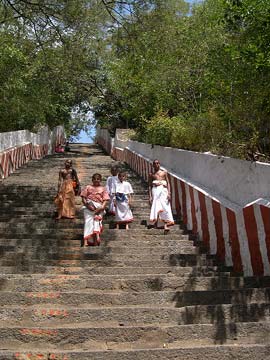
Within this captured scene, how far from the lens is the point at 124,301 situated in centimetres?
594

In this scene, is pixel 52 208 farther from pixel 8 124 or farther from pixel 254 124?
pixel 8 124

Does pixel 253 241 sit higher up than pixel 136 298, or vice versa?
pixel 253 241

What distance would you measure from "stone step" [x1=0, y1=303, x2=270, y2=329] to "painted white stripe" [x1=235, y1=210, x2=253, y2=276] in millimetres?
1638

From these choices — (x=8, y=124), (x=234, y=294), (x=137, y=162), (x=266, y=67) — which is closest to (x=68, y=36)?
(x=137, y=162)

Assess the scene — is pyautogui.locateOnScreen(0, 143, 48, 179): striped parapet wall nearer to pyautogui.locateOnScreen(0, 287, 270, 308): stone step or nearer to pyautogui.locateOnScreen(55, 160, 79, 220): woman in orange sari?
pyautogui.locateOnScreen(55, 160, 79, 220): woman in orange sari

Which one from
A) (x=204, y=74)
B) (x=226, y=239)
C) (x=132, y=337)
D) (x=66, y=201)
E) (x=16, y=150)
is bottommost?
(x=132, y=337)

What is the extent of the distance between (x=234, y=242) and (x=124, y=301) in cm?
225

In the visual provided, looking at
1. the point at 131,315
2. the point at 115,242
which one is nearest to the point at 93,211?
the point at 115,242

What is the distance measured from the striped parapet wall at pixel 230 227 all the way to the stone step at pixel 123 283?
57 cm

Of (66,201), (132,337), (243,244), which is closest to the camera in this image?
(132,337)

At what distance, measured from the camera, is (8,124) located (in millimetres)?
28016

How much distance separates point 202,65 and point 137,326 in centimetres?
1337

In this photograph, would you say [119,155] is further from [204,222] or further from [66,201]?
[204,222]

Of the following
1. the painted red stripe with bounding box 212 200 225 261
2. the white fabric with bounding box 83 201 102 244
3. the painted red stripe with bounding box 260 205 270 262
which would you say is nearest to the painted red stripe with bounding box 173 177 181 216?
the painted red stripe with bounding box 212 200 225 261
